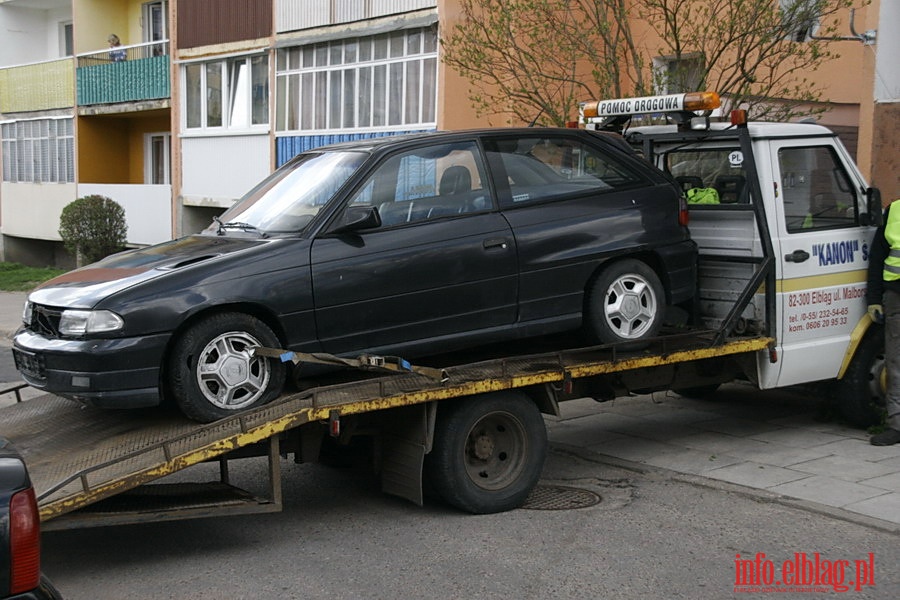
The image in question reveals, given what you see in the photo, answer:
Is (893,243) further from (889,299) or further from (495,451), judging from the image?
(495,451)

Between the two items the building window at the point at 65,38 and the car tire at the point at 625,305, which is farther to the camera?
the building window at the point at 65,38

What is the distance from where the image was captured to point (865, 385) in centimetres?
809

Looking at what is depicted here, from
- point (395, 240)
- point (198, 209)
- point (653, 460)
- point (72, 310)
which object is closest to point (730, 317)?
point (653, 460)

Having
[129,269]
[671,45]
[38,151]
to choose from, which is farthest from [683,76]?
[38,151]

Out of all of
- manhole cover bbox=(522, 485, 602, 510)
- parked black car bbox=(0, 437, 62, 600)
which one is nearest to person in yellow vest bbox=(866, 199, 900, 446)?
manhole cover bbox=(522, 485, 602, 510)

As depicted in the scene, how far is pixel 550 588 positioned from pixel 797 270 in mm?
3498

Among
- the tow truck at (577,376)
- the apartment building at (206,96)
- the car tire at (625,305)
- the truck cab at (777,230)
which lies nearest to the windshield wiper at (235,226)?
the tow truck at (577,376)

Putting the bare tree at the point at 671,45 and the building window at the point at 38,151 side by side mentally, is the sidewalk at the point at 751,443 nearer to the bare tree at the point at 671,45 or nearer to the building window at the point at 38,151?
the bare tree at the point at 671,45

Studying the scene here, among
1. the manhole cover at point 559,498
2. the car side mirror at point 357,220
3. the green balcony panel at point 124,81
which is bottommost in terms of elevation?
the manhole cover at point 559,498

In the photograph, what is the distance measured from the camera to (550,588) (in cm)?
509

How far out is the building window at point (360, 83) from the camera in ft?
55.0

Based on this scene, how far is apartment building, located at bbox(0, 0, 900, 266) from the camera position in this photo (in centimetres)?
1653

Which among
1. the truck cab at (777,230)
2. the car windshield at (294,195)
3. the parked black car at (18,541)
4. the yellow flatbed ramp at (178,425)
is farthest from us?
the truck cab at (777,230)

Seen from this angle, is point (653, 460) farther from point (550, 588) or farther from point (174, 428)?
point (174, 428)
